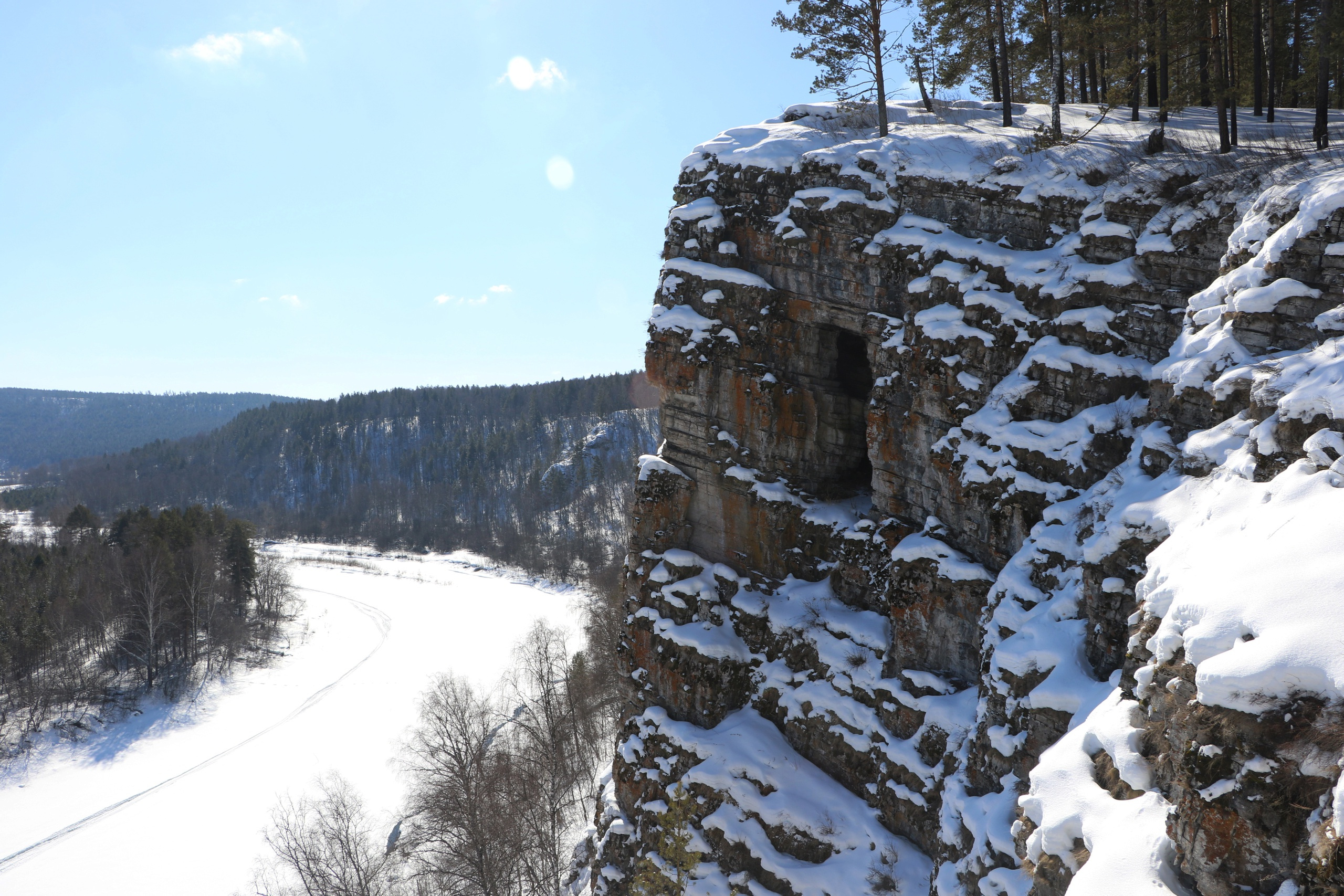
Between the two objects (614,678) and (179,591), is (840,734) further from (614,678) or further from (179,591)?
(179,591)

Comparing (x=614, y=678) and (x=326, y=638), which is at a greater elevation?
(x=614, y=678)

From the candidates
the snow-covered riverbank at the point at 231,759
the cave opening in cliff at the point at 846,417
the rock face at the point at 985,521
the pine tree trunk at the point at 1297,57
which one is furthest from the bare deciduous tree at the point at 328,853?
the pine tree trunk at the point at 1297,57

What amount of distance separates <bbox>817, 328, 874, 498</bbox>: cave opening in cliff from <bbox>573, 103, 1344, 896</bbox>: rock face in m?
0.09

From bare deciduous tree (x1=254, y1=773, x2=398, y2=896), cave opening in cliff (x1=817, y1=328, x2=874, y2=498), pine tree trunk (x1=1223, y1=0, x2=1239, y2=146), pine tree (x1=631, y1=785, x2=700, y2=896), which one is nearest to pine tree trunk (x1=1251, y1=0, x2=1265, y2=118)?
pine tree trunk (x1=1223, y1=0, x2=1239, y2=146)

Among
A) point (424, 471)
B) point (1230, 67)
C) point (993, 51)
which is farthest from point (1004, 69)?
point (424, 471)

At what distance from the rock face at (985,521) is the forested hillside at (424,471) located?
56.5 m

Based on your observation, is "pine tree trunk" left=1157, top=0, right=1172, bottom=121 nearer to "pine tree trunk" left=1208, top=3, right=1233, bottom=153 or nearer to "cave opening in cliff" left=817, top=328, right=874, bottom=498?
"pine tree trunk" left=1208, top=3, right=1233, bottom=153

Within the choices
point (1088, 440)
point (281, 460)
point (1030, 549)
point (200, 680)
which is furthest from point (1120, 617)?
point (281, 460)

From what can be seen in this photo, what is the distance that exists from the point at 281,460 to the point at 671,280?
15494 centimetres

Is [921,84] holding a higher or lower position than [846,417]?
higher

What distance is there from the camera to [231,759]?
38125mm

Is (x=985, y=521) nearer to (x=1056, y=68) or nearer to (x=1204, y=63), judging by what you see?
(x=1056, y=68)

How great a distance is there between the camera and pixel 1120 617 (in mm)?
10609

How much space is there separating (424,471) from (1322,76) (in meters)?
136
